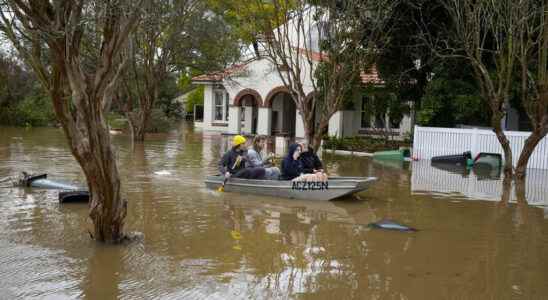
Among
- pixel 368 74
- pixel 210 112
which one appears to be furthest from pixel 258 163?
pixel 210 112

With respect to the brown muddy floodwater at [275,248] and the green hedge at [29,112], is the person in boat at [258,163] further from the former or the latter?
the green hedge at [29,112]

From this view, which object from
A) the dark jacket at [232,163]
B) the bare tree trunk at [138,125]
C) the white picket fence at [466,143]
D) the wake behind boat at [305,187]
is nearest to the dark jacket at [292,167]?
the wake behind boat at [305,187]

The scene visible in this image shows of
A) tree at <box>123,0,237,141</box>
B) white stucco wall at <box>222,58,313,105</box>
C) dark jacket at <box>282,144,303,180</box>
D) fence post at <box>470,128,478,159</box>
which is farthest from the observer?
white stucco wall at <box>222,58,313,105</box>

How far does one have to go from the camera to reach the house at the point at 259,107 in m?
31.4

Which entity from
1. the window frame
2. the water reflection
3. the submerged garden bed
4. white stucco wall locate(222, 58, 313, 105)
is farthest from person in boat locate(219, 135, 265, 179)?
the window frame

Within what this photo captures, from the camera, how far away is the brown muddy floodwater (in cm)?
628

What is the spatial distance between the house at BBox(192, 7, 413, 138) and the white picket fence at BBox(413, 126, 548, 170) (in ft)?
25.1

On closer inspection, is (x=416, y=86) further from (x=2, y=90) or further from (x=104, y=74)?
(x=2, y=90)

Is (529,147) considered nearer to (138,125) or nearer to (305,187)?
(305,187)

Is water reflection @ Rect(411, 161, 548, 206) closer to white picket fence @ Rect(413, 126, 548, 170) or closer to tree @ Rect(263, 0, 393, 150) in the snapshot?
white picket fence @ Rect(413, 126, 548, 170)

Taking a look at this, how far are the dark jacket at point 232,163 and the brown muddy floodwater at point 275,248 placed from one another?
70cm

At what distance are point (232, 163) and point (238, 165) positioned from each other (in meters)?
0.15

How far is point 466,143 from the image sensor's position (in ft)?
68.1

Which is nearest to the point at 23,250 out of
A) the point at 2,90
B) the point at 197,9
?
the point at 197,9
